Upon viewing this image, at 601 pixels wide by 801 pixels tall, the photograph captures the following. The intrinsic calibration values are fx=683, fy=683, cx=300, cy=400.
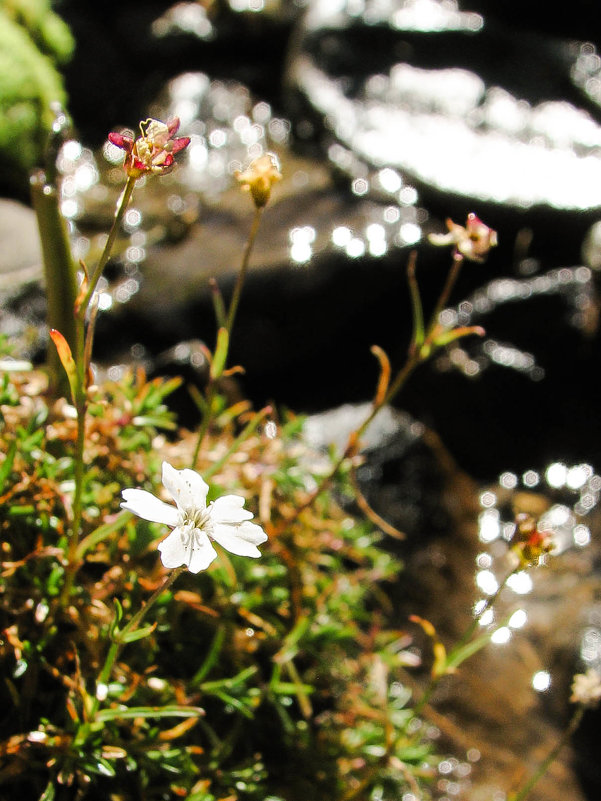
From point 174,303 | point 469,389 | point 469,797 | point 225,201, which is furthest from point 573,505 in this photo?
point 225,201

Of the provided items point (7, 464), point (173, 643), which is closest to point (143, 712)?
point (173, 643)

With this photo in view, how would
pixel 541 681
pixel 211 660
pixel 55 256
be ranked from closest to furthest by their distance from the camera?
pixel 55 256
pixel 211 660
pixel 541 681

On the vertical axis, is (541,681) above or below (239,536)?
below

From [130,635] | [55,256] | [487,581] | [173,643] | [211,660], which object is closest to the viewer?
[130,635]

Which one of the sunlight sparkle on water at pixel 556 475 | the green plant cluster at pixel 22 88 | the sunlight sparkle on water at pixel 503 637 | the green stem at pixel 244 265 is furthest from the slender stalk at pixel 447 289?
the green plant cluster at pixel 22 88

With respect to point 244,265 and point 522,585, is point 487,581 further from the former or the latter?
point 244,265

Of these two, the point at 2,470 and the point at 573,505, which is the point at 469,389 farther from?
the point at 2,470

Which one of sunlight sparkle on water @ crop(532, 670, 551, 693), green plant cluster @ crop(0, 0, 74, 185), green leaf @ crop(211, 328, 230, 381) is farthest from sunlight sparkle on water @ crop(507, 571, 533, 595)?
green plant cluster @ crop(0, 0, 74, 185)

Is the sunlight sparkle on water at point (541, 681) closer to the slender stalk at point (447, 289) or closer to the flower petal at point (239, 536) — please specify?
the slender stalk at point (447, 289)
